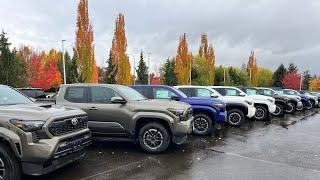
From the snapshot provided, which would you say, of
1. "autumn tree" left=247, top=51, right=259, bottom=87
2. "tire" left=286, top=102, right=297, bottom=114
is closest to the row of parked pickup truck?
"tire" left=286, top=102, right=297, bottom=114

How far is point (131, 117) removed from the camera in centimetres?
976

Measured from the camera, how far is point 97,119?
32.7ft

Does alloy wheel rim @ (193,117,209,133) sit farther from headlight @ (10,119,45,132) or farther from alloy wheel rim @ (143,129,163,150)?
headlight @ (10,119,45,132)

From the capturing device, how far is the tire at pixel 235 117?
16.6 meters

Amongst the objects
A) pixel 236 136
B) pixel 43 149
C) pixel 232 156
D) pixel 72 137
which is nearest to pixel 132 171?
pixel 72 137

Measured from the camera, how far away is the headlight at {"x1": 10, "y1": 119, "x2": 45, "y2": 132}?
641cm

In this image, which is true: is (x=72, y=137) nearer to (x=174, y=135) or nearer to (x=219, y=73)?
(x=174, y=135)

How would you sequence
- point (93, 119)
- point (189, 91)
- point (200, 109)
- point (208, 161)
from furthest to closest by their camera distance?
point (189, 91) < point (200, 109) < point (93, 119) < point (208, 161)

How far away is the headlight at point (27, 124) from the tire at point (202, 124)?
7.23m

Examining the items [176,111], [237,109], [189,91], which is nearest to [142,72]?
[237,109]

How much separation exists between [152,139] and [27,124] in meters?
3.90

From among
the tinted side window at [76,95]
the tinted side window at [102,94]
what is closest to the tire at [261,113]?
the tinted side window at [102,94]

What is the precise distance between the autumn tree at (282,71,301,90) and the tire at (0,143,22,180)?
7546 centimetres

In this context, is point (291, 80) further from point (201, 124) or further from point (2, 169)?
point (2, 169)
